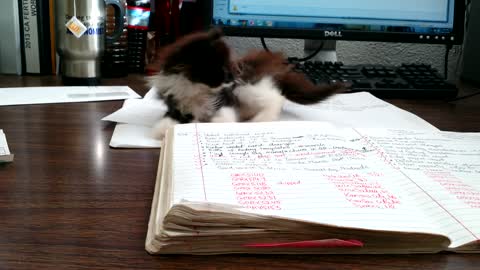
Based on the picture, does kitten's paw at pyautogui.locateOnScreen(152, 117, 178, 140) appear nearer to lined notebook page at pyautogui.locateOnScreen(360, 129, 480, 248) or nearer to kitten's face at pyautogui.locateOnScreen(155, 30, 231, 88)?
kitten's face at pyautogui.locateOnScreen(155, 30, 231, 88)

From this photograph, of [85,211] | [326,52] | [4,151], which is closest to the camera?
[85,211]

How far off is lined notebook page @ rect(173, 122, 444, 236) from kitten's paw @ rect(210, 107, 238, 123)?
46 mm

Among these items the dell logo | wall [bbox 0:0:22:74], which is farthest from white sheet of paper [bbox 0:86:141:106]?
the dell logo

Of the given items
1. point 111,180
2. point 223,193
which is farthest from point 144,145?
point 223,193

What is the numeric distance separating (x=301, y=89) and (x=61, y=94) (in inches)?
17.4

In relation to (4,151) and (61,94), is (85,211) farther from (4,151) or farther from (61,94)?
(61,94)

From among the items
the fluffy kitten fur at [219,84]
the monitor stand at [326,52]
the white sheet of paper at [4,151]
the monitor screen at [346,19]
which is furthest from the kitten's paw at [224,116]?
the monitor stand at [326,52]

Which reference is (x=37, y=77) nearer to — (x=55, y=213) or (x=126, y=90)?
(x=126, y=90)

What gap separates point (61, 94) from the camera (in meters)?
0.85

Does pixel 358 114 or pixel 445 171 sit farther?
pixel 358 114

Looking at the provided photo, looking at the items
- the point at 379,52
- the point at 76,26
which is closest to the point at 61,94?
the point at 76,26

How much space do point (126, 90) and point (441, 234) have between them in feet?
2.28

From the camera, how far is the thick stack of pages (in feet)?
1.02

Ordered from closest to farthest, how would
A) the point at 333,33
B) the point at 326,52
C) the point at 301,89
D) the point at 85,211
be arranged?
the point at 85,211 < the point at 301,89 < the point at 333,33 < the point at 326,52
